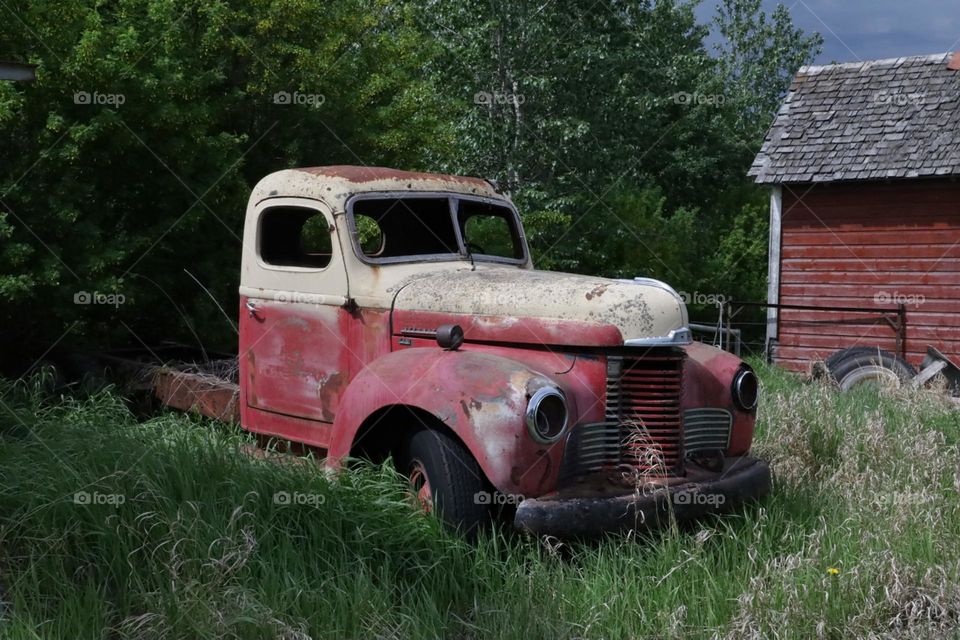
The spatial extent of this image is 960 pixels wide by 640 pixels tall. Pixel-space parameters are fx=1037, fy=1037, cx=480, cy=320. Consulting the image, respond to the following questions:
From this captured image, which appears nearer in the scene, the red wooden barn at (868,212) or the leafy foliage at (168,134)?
the leafy foliage at (168,134)

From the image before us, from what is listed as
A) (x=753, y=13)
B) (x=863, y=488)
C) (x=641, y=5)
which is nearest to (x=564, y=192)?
(x=641, y=5)

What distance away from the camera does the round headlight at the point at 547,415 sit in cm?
432

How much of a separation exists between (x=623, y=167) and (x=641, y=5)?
3659 millimetres

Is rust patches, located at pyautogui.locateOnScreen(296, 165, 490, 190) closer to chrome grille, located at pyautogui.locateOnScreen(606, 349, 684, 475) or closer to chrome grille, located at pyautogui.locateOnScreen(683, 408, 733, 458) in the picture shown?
chrome grille, located at pyautogui.locateOnScreen(606, 349, 684, 475)

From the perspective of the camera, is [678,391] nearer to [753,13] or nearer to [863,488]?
[863,488]

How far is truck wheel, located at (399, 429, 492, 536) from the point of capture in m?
4.51
